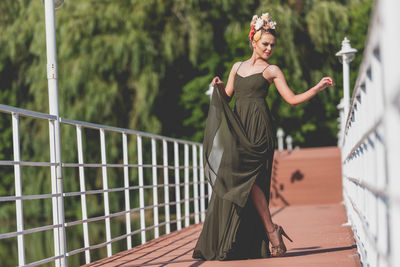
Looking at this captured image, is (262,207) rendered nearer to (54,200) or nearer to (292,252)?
(292,252)

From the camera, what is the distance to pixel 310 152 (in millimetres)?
14227

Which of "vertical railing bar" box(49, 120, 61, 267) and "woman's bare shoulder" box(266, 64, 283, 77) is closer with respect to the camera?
"vertical railing bar" box(49, 120, 61, 267)

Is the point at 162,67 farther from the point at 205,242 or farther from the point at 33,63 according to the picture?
the point at 205,242

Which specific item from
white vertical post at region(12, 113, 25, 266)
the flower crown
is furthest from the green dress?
white vertical post at region(12, 113, 25, 266)

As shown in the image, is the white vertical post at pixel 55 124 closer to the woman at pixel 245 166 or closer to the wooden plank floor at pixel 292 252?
the wooden plank floor at pixel 292 252

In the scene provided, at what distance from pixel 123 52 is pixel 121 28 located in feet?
2.18

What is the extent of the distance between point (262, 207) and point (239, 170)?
25 cm

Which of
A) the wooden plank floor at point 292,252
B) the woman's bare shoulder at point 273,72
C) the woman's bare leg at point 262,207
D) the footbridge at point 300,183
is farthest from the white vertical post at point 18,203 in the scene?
the woman's bare shoulder at point 273,72

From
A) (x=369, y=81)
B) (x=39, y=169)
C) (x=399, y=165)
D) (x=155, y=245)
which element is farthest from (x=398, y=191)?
(x=39, y=169)

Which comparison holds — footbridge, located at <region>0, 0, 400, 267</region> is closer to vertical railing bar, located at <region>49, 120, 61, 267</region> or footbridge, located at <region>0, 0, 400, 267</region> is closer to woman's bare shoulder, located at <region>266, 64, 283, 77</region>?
vertical railing bar, located at <region>49, 120, 61, 267</region>

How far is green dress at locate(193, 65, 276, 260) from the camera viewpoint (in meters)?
4.04

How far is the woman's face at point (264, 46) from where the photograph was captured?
4109mm

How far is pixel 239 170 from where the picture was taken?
4047 mm

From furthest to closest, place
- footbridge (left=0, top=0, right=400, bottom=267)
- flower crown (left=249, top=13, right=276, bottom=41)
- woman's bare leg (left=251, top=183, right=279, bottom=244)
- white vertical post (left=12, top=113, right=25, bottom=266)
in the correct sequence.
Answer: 1. flower crown (left=249, top=13, right=276, bottom=41)
2. woman's bare leg (left=251, top=183, right=279, bottom=244)
3. white vertical post (left=12, top=113, right=25, bottom=266)
4. footbridge (left=0, top=0, right=400, bottom=267)
